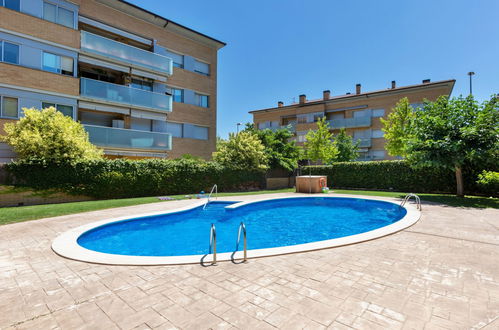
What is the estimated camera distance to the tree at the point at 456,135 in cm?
1253

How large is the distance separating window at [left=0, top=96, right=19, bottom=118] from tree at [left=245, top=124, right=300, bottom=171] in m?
16.2

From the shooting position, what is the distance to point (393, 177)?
18719mm

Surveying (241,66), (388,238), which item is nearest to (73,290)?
(388,238)

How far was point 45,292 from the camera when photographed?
3.37 meters

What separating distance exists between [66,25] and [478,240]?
23.7 meters

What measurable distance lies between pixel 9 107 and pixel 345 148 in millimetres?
32031

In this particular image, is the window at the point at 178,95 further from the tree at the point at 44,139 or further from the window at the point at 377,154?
the window at the point at 377,154

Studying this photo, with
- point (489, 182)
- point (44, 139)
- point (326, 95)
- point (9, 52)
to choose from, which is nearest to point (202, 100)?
point (9, 52)

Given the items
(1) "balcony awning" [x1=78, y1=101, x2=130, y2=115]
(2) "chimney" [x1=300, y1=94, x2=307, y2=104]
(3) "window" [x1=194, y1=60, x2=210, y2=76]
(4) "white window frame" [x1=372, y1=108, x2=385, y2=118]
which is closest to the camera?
(1) "balcony awning" [x1=78, y1=101, x2=130, y2=115]

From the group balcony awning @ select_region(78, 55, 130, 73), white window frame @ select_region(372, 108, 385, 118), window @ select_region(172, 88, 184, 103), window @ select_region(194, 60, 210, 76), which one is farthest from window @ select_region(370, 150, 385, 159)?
balcony awning @ select_region(78, 55, 130, 73)

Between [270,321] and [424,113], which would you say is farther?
[424,113]

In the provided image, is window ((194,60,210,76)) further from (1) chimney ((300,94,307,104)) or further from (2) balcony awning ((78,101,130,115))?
(1) chimney ((300,94,307,104))

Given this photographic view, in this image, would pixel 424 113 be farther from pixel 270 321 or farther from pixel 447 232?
pixel 270 321

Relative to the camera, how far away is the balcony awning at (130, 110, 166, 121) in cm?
1948
